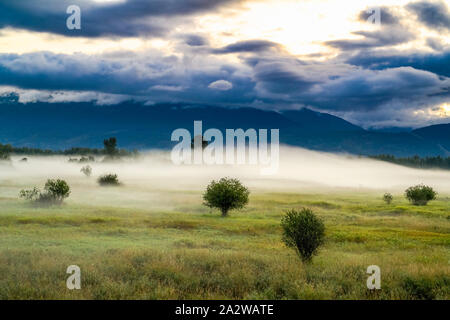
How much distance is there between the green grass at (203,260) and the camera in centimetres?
1925

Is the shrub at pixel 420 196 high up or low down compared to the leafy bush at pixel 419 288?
up

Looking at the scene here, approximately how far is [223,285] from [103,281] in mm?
5951

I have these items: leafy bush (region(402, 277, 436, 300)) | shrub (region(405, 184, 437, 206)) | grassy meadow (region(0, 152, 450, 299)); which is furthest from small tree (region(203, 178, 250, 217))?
shrub (region(405, 184, 437, 206))

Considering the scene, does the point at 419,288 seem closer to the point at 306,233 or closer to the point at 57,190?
the point at 306,233

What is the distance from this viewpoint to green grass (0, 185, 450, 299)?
1925 cm

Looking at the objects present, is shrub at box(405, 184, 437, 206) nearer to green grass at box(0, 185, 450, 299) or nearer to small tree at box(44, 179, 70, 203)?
green grass at box(0, 185, 450, 299)

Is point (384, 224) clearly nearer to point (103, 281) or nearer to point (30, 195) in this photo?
point (103, 281)

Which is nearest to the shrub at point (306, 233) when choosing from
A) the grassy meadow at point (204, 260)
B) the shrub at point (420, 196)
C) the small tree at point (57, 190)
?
the grassy meadow at point (204, 260)

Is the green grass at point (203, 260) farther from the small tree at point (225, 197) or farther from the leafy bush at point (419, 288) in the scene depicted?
the small tree at point (225, 197)

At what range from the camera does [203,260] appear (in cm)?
2438

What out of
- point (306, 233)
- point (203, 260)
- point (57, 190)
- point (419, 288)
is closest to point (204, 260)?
point (203, 260)

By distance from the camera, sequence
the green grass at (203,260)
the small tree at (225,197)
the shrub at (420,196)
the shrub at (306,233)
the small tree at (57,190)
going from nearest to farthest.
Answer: the green grass at (203,260) < the shrub at (306,233) < the small tree at (225,197) < the small tree at (57,190) < the shrub at (420,196)

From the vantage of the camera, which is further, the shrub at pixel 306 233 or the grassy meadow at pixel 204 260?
the shrub at pixel 306 233

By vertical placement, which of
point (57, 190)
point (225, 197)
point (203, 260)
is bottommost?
point (203, 260)
